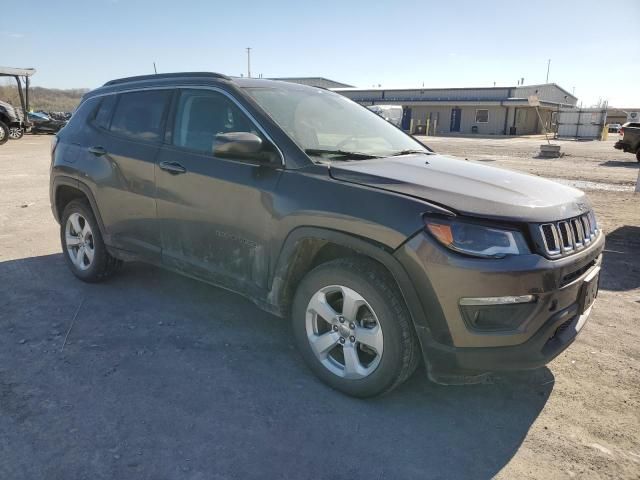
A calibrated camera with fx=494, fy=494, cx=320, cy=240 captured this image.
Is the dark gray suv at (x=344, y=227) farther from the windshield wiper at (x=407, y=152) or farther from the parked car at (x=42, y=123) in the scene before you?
the parked car at (x=42, y=123)

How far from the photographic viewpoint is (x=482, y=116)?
50.2 m

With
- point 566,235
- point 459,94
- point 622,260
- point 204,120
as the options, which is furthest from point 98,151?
point 459,94

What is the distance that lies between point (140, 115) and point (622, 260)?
18.2 feet

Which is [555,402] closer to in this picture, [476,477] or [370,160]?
[476,477]

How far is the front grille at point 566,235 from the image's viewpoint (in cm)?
256

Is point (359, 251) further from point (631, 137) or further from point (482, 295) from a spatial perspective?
point (631, 137)

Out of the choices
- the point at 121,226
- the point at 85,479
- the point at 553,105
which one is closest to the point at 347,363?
the point at 85,479

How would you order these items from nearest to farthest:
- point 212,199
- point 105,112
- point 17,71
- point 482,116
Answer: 1. point 212,199
2. point 105,112
3. point 17,71
4. point 482,116

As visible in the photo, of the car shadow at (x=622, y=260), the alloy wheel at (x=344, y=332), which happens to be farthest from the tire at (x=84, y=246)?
the car shadow at (x=622, y=260)

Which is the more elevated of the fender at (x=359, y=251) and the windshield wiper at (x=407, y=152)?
Answer: the windshield wiper at (x=407, y=152)

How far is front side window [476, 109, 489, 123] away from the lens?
50.0m

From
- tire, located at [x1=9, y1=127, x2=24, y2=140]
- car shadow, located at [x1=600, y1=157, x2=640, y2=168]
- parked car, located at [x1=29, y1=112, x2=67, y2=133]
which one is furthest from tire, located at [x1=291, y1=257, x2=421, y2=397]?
parked car, located at [x1=29, y1=112, x2=67, y2=133]

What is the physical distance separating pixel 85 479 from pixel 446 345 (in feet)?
6.10

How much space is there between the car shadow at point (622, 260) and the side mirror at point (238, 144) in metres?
3.86
